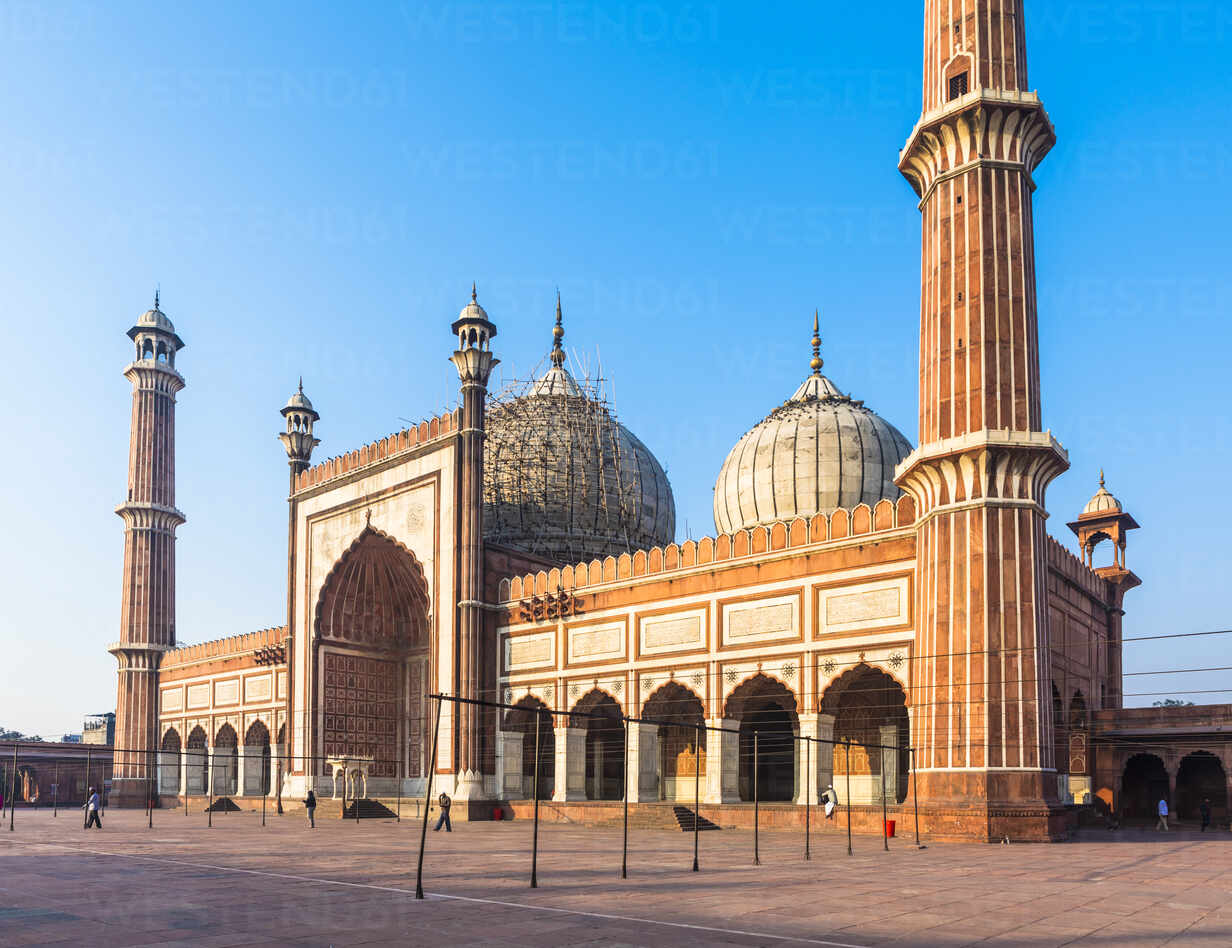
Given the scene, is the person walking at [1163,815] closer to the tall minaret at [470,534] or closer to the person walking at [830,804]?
the person walking at [830,804]

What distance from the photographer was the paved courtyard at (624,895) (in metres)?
9.17

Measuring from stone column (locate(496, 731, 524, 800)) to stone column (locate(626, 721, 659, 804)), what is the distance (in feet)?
15.0

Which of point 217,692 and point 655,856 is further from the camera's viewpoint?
point 217,692

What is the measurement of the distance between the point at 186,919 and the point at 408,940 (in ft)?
8.63

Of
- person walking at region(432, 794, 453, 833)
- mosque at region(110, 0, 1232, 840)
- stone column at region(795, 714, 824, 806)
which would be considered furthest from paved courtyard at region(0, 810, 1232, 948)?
person walking at region(432, 794, 453, 833)

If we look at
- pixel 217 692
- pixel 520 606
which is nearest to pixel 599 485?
pixel 520 606

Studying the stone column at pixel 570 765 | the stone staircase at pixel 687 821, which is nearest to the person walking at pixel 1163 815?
the stone staircase at pixel 687 821

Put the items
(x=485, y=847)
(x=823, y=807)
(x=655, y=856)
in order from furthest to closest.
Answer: (x=823, y=807), (x=485, y=847), (x=655, y=856)

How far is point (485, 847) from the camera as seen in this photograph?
1973cm

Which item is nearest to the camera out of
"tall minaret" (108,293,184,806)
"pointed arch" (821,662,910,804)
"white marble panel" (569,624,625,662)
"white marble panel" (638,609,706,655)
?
"white marble panel" (638,609,706,655)

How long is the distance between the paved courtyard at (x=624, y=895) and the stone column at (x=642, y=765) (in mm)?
6803

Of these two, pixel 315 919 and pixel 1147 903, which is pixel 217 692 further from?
pixel 1147 903

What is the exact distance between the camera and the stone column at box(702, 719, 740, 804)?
25562 millimetres

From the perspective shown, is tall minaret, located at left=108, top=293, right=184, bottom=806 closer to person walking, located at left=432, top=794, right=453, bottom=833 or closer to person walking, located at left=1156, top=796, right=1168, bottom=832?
person walking, located at left=432, top=794, right=453, bottom=833
